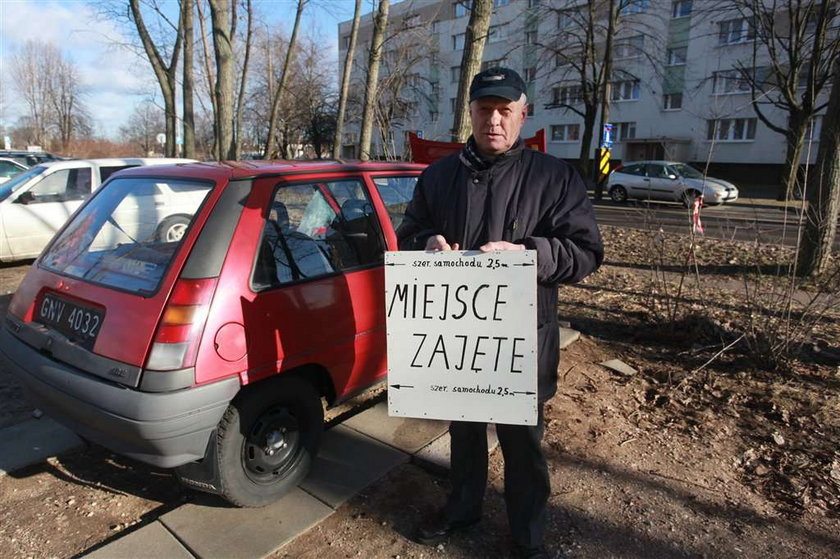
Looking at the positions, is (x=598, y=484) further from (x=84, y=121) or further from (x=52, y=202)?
(x=84, y=121)

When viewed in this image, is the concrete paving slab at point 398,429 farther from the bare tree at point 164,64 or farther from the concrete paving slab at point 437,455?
the bare tree at point 164,64

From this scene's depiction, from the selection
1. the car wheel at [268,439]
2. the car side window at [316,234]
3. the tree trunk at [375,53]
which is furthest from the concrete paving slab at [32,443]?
the tree trunk at [375,53]

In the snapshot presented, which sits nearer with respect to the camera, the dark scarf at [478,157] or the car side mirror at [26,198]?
the dark scarf at [478,157]

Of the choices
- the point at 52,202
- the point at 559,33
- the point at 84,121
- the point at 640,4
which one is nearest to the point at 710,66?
the point at 640,4

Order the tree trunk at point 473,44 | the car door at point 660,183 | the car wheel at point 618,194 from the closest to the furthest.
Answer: the tree trunk at point 473,44 < the car door at point 660,183 < the car wheel at point 618,194

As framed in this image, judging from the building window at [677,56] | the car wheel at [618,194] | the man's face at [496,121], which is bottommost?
the man's face at [496,121]

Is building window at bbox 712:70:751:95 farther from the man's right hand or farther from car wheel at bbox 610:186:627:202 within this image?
the man's right hand

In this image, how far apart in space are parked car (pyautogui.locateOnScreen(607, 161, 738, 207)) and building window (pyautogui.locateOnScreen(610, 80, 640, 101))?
18.0 meters

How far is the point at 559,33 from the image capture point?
97.3ft

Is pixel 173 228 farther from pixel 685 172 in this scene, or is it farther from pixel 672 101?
pixel 672 101

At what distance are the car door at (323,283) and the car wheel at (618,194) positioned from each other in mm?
18775

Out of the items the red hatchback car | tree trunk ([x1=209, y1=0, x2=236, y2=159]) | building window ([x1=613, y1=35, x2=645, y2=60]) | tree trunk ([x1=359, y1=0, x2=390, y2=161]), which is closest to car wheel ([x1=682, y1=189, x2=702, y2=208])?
the red hatchback car

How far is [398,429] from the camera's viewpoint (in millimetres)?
3395

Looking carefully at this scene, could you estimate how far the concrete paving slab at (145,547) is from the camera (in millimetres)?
2332
